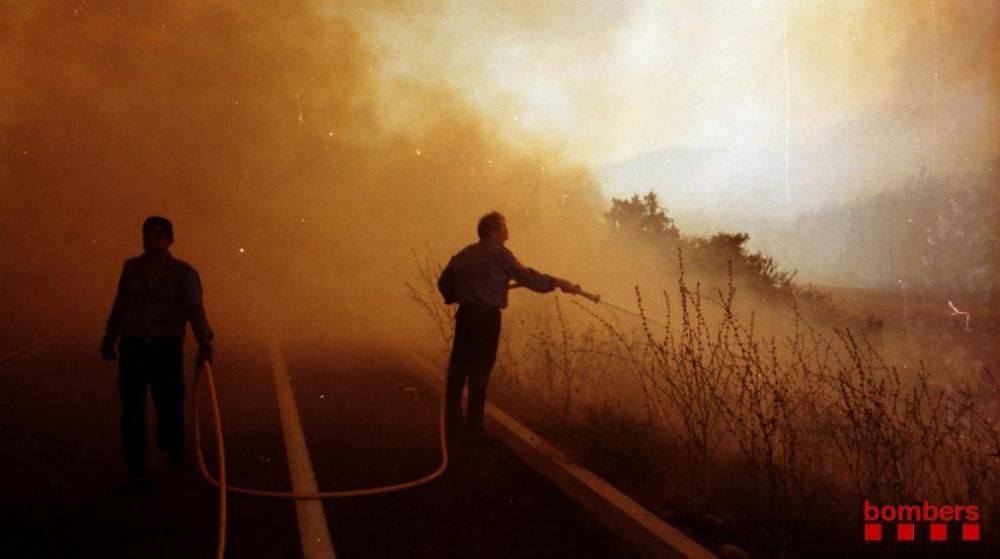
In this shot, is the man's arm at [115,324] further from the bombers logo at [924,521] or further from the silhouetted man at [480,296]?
the bombers logo at [924,521]

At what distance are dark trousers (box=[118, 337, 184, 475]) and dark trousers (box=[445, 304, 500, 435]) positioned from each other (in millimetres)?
1859

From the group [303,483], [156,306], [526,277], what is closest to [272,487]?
[303,483]

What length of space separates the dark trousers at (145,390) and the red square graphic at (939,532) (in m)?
4.32

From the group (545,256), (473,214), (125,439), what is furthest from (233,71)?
(125,439)

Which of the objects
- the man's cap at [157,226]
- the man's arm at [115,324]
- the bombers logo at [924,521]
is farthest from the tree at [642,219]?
the man's arm at [115,324]

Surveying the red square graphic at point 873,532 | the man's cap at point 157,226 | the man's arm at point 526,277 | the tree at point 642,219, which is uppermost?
the tree at point 642,219

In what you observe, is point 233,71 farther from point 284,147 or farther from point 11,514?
point 11,514

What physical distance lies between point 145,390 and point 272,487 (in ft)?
3.25

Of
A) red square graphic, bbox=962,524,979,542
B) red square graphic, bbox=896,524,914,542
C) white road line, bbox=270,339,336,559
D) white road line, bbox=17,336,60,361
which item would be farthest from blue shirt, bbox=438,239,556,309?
white road line, bbox=17,336,60,361

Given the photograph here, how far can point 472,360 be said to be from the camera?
5.96 m

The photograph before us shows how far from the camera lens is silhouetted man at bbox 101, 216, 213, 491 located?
4.87 meters

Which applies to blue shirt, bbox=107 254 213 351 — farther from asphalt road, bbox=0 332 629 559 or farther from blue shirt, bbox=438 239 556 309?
blue shirt, bbox=438 239 556 309

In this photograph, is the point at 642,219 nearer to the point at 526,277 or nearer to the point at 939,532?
the point at 526,277

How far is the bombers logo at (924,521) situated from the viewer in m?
4.10
